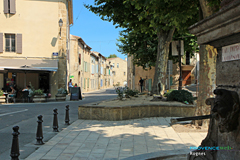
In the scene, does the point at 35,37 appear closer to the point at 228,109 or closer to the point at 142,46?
the point at 142,46

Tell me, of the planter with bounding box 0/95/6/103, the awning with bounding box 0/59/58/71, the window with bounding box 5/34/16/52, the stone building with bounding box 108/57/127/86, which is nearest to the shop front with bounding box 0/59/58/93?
the awning with bounding box 0/59/58/71

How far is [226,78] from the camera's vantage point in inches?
95.7

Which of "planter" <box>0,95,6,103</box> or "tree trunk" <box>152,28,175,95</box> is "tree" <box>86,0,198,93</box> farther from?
"planter" <box>0,95,6,103</box>

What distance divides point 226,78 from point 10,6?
21567 millimetres

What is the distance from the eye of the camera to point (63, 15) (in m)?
21.2

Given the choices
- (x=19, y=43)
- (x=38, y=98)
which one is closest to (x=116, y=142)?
(x=38, y=98)

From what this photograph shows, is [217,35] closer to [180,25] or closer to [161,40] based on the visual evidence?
[180,25]

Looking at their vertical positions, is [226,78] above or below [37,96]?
above

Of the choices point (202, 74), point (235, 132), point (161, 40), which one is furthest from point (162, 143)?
point (161, 40)

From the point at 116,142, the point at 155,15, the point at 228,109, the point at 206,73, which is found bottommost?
the point at 116,142

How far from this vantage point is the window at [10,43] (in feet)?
66.1

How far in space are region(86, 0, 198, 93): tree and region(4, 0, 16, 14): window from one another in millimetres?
11450

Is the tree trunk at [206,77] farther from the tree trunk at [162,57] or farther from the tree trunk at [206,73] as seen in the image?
the tree trunk at [162,57]

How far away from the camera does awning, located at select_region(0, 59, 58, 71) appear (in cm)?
1900
